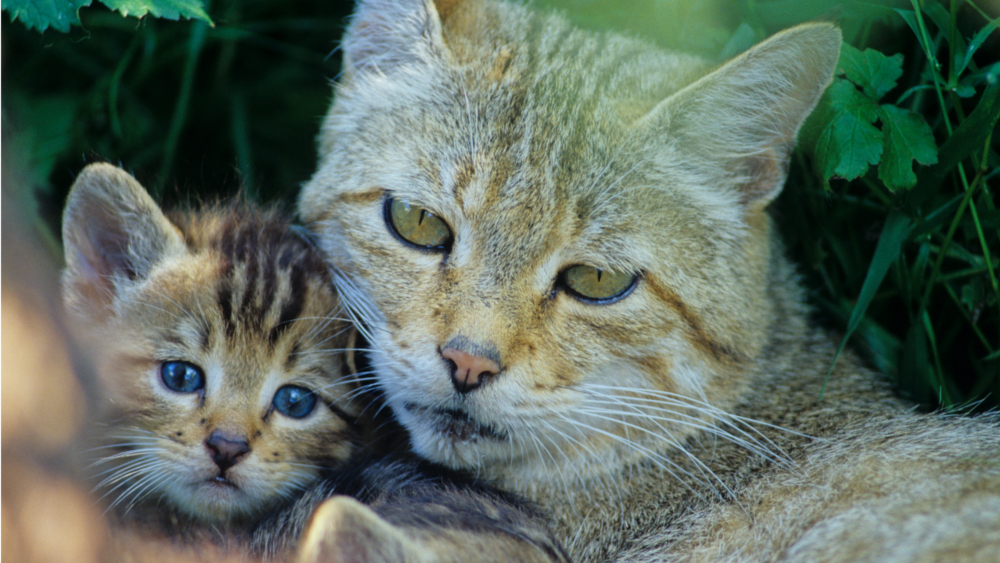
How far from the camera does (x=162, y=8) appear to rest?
104 inches

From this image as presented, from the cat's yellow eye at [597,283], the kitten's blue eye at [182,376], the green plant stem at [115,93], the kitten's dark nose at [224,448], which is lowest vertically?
the kitten's dark nose at [224,448]

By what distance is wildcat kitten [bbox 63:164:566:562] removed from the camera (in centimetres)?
238

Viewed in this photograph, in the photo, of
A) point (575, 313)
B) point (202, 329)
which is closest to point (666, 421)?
point (575, 313)

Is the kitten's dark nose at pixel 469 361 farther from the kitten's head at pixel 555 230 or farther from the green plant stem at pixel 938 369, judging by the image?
the green plant stem at pixel 938 369

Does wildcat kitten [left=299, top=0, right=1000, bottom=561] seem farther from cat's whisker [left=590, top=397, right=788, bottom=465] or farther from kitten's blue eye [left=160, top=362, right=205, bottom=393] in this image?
kitten's blue eye [left=160, top=362, right=205, bottom=393]

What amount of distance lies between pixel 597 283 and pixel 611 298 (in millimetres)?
67

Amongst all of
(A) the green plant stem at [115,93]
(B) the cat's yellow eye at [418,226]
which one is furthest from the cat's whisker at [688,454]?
(A) the green plant stem at [115,93]

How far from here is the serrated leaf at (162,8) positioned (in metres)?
2.59

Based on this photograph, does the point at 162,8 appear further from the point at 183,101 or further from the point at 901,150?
the point at 901,150

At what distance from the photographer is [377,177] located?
263 centimetres

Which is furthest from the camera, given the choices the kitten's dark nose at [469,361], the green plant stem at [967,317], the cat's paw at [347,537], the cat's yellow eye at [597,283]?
the green plant stem at [967,317]

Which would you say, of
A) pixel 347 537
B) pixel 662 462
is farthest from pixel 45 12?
pixel 662 462

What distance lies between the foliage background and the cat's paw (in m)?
1.00

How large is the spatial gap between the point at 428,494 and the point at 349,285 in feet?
2.44
